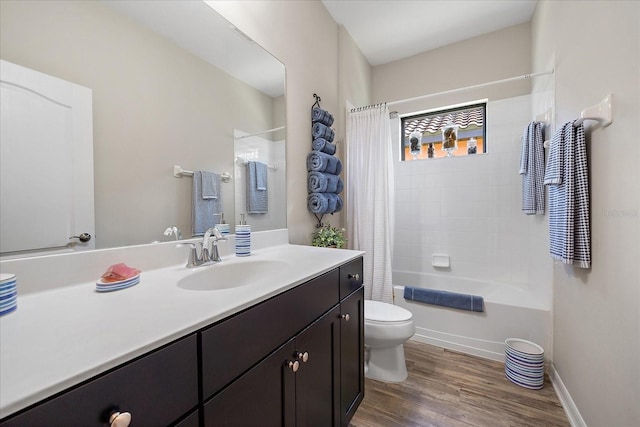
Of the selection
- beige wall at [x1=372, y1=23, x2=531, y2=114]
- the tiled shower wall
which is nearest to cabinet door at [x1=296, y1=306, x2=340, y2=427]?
the tiled shower wall

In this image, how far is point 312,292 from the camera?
40.3 inches

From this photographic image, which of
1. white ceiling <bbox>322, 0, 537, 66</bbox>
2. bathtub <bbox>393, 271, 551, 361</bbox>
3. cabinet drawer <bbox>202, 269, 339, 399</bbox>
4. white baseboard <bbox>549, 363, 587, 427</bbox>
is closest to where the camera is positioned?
cabinet drawer <bbox>202, 269, 339, 399</bbox>

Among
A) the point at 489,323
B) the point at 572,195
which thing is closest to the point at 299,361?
the point at 572,195

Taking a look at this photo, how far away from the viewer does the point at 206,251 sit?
117 cm

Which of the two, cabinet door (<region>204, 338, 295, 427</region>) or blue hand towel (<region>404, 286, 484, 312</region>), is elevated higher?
cabinet door (<region>204, 338, 295, 427</region>)

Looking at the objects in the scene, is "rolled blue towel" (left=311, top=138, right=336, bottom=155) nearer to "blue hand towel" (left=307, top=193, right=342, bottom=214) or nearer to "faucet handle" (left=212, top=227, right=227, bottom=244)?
"blue hand towel" (left=307, top=193, right=342, bottom=214)

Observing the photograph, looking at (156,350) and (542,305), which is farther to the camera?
(542,305)

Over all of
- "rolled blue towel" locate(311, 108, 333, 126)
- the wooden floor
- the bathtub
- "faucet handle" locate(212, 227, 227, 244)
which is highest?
"rolled blue towel" locate(311, 108, 333, 126)

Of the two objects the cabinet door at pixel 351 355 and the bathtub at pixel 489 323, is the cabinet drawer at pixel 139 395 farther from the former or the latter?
the bathtub at pixel 489 323

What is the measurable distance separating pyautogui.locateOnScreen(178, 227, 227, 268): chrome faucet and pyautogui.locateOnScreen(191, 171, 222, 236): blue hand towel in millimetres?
47

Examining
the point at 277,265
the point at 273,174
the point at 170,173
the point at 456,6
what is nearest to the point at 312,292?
the point at 277,265

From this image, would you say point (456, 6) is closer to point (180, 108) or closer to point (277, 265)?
point (180, 108)

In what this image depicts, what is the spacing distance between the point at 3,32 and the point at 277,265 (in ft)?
3.65

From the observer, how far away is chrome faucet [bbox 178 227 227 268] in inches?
43.9
